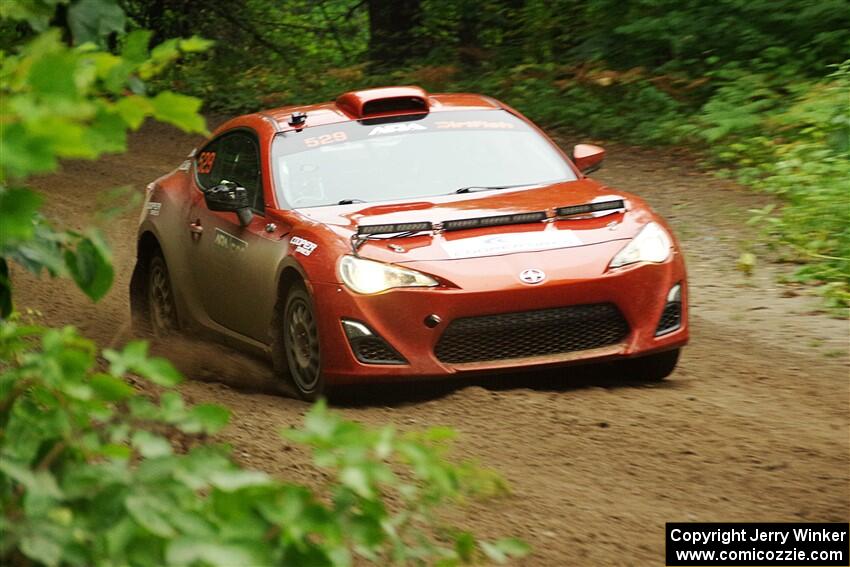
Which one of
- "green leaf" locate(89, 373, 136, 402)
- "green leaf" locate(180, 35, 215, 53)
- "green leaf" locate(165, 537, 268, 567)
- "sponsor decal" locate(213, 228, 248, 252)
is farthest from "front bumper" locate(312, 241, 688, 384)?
"green leaf" locate(165, 537, 268, 567)

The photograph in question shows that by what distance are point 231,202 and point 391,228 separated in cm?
142

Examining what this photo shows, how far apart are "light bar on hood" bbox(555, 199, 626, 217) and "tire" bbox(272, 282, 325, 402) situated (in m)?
1.40

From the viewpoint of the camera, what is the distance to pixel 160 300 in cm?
990

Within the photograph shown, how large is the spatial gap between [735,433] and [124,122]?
13.3 ft

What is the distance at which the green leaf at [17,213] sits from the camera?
290cm

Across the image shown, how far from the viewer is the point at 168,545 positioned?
8.99ft

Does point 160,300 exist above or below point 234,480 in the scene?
below

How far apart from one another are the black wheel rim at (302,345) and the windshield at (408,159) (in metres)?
0.82

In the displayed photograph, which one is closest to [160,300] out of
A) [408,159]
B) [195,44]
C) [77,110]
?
[408,159]

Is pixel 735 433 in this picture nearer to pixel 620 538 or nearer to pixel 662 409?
pixel 662 409

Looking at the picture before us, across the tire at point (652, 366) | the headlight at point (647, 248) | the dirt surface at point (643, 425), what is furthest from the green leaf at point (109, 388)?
the tire at point (652, 366)

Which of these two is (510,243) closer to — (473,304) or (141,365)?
(473,304)

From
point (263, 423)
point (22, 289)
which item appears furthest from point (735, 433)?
point (22, 289)

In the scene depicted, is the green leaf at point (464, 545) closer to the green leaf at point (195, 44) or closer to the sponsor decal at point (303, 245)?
the green leaf at point (195, 44)
